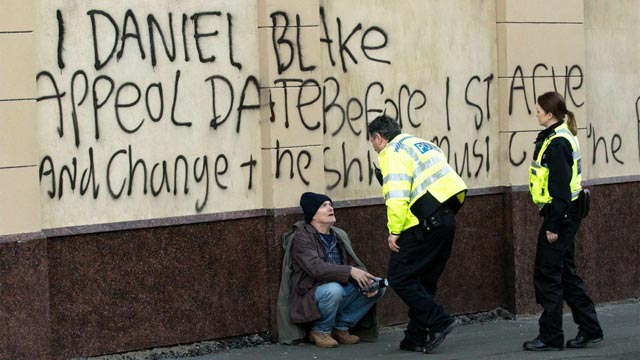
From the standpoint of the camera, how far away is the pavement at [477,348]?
28.9 feet

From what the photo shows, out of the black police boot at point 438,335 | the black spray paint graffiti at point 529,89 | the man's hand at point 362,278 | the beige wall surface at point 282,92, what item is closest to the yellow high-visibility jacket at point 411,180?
the man's hand at point 362,278

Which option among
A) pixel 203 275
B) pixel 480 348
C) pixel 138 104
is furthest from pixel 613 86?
pixel 138 104

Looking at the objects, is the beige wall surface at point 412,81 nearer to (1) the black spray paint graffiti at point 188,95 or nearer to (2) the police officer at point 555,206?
(1) the black spray paint graffiti at point 188,95

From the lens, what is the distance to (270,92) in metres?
9.30

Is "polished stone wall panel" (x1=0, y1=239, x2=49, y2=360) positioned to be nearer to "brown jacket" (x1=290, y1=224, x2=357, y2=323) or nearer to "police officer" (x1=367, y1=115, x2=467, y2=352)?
"brown jacket" (x1=290, y1=224, x2=357, y2=323)

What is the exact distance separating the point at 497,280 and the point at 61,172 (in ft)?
13.1

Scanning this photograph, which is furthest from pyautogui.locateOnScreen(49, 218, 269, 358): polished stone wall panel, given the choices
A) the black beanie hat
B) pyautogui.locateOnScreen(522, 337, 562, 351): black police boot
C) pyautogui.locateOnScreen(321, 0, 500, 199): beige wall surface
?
pyautogui.locateOnScreen(522, 337, 562, 351): black police boot

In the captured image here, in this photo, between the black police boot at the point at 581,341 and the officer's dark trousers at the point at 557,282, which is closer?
the officer's dark trousers at the point at 557,282

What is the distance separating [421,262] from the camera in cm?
856

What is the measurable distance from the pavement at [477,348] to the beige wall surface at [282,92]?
1056 millimetres

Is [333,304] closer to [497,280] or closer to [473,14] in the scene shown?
[497,280]

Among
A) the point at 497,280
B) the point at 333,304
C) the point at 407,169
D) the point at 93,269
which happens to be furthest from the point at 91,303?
the point at 497,280

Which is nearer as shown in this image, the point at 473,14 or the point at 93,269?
the point at 93,269

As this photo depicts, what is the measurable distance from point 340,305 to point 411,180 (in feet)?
3.78
